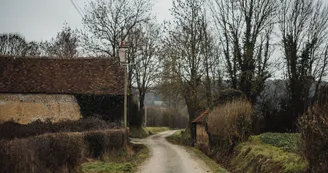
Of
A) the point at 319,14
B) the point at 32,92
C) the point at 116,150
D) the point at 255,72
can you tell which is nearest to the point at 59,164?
the point at 116,150

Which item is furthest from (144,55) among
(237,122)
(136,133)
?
(237,122)

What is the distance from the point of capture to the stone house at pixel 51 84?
24.9 metres

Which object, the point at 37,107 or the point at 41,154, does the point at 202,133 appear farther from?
the point at 41,154

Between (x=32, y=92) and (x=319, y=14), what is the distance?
88.6ft

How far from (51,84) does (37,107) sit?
6.92 ft

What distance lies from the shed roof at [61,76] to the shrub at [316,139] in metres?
18.6

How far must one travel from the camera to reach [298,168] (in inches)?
391

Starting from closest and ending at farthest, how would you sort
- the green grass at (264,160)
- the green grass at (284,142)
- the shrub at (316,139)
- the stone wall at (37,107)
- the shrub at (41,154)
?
1. the shrub at (41,154)
2. the shrub at (316,139)
3. the green grass at (264,160)
4. the green grass at (284,142)
5. the stone wall at (37,107)

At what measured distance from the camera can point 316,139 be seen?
8727 mm

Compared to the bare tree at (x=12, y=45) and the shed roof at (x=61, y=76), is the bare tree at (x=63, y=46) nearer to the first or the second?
the bare tree at (x=12, y=45)

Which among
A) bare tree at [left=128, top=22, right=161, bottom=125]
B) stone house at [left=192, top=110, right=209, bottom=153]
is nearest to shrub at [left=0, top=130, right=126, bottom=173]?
stone house at [left=192, top=110, right=209, bottom=153]

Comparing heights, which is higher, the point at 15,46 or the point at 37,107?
the point at 15,46

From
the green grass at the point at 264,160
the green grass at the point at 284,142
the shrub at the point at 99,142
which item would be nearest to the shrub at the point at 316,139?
the green grass at the point at 264,160

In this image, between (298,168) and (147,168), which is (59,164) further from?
(298,168)
